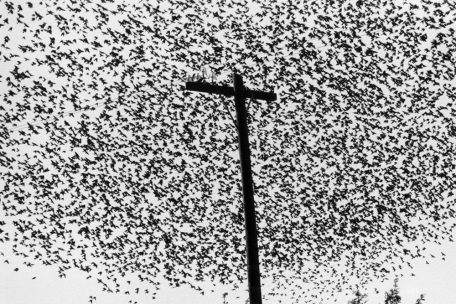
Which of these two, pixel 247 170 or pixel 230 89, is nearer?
pixel 247 170

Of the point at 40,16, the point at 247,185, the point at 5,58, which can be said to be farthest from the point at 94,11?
the point at 247,185

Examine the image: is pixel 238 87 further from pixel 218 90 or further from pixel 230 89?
pixel 218 90

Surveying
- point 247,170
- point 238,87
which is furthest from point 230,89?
point 247,170

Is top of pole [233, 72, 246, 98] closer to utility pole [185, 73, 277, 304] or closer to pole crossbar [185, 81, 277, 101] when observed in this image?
utility pole [185, 73, 277, 304]

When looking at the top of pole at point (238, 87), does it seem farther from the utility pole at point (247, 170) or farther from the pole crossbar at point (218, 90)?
the pole crossbar at point (218, 90)

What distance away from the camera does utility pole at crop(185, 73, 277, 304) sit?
707cm

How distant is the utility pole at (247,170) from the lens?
7.07 meters

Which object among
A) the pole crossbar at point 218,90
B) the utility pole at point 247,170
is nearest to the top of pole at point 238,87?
the utility pole at point 247,170

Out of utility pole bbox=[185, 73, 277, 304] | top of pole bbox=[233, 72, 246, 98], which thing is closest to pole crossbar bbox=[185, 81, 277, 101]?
utility pole bbox=[185, 73, 277, 304]

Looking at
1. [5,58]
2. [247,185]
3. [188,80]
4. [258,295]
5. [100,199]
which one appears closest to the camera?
[258,295]

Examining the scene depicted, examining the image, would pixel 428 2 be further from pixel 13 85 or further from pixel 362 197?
pixel 13 85

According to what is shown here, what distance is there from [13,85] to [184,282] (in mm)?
5913

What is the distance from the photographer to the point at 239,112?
311 inches

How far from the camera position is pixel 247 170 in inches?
Result: 300
